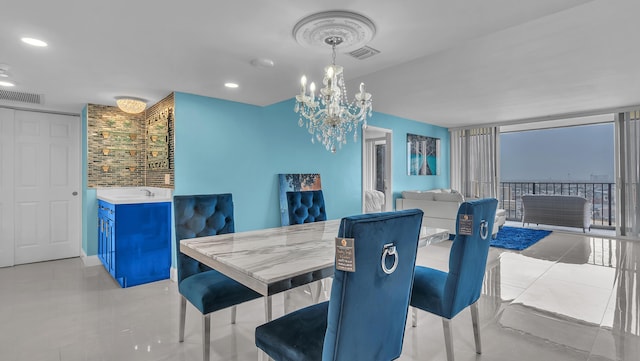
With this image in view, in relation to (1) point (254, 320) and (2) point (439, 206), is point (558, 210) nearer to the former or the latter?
(2) point (439, 206)

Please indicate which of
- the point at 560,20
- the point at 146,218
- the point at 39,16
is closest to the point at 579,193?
the point at 560,20

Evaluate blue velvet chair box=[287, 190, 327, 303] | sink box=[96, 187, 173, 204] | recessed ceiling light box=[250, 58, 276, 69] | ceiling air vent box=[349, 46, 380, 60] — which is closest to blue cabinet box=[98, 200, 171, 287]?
sink box=[96, 187, 173, 204]

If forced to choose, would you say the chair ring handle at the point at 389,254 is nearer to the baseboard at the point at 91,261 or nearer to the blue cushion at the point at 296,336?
the blue cushion at the point at 296,336

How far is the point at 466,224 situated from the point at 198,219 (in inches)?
71.3

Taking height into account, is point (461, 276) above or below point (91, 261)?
above

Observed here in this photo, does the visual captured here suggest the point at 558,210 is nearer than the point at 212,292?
No

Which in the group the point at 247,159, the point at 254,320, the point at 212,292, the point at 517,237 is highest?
the point at 247,159

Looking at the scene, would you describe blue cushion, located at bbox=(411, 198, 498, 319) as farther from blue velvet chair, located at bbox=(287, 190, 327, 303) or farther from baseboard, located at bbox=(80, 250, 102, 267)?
baseboard, located at bbox=(80, 250, 102, 267)

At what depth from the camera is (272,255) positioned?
159cm

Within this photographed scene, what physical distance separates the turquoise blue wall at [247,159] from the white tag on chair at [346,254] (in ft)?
10.1

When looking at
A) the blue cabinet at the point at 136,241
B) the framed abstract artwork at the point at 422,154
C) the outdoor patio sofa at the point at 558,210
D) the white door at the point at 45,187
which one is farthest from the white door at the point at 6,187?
the outdoor patio sofa at the point at 558,210

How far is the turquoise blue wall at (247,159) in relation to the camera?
369cm

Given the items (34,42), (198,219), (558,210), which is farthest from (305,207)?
(558,210)

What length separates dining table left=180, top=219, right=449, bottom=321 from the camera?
130cm
